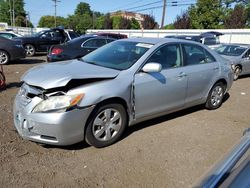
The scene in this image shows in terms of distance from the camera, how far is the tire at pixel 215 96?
18.5ft

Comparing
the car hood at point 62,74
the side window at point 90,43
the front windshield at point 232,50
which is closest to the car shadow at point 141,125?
the car hood at point 62,74

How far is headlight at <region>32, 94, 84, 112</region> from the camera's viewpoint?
336cm

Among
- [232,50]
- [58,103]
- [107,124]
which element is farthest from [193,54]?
[232,50]

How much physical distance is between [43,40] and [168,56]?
12056 millimetres

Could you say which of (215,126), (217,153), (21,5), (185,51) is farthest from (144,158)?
(21,5)

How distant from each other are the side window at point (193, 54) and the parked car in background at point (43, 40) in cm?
1157

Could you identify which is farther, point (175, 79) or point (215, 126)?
point (215, 126)

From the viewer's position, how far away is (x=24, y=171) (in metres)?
3.21

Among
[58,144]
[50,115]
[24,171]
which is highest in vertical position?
[50,115]

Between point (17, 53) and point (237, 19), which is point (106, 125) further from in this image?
point (237, 19)

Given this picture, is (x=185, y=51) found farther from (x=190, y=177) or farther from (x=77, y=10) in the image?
(x=77, y=10)

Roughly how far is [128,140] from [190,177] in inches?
46.8

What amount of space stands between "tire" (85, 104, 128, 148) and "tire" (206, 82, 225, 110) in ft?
7.96

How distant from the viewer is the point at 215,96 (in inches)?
228
